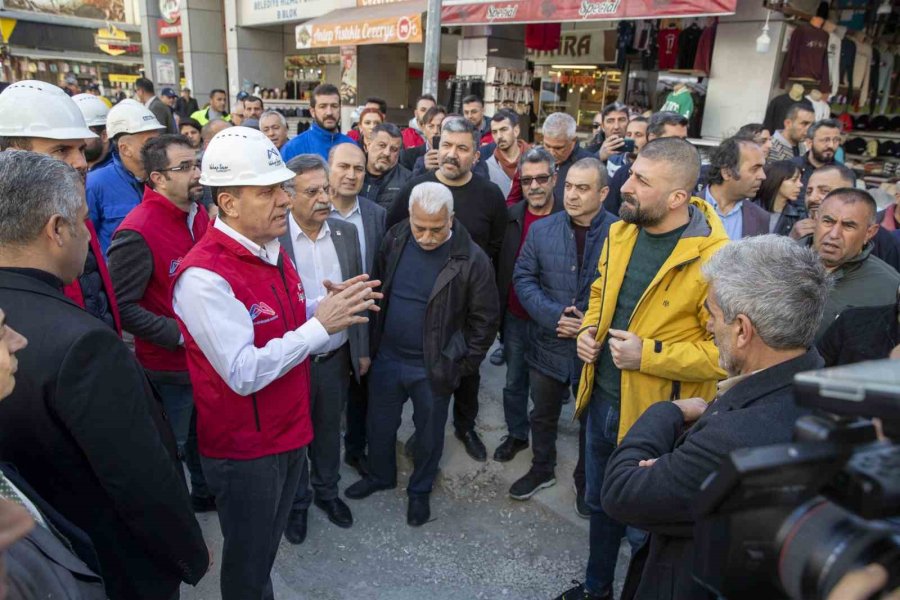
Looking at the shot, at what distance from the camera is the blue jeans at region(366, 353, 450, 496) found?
131 inches

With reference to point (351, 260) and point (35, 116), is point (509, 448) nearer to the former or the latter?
→ point (351, 260)

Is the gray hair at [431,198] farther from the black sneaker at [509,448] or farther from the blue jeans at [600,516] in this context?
the black sneaker at [509,448]

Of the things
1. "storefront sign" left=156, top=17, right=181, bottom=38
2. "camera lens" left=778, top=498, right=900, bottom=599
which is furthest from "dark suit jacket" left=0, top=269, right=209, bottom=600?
"storefront sign" left=156, top=17, right=181, bottom=38

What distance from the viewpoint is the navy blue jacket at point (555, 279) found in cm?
332

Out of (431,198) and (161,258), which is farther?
(431,198)

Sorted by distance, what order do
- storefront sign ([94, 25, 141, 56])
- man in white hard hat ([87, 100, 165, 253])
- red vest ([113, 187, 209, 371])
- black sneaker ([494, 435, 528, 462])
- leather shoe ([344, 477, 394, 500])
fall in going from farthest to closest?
1. storefront sign ([94, 25, 141, 56])
2. black sneaker ([494, 435, 528, 462])
3. leather shoe ([344, 477, 394, 500])
4. man in white hard hat ([87, 100, 165, 253])
5. red vest ([113, 187, 209, 371])

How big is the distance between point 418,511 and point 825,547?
→ 281cm

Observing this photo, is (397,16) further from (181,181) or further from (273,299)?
(273,299)

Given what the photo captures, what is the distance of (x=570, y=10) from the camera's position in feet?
27.5

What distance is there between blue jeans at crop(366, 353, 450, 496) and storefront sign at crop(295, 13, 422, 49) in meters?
8.70

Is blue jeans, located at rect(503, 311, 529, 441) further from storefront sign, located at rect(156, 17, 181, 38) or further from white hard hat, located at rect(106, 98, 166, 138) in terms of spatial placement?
storefront sign, located at rect(156, 17, 181, 38)

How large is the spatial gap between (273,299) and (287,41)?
59.8 ft

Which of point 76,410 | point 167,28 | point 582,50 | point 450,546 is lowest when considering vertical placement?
point 450,546

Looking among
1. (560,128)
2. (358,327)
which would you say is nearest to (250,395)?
(358,327)
